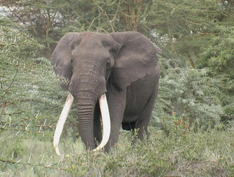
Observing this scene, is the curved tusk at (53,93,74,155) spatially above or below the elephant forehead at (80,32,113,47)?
below

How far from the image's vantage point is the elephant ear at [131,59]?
7.26m

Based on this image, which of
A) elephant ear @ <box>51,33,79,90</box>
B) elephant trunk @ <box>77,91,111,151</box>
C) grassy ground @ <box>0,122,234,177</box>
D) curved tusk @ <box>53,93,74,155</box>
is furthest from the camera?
elephant ear @ <box>51,33,79,90</box>

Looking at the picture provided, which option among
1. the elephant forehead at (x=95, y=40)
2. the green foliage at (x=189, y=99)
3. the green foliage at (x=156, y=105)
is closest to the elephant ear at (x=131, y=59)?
the elephant forehead at (x=95, y=40)

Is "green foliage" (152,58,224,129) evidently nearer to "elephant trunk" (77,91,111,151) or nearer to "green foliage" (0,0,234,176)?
"green foliage" (0,0,234,176)

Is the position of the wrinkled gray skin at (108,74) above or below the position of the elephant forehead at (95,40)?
below

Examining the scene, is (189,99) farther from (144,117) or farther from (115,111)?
(115,111)

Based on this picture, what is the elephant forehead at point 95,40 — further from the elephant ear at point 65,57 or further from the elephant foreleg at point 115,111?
the elephant foreleg at point 115,111

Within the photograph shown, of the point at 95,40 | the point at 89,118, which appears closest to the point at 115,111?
the point at 89,118

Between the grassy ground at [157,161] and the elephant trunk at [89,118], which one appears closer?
the grassy ground at [157,161]

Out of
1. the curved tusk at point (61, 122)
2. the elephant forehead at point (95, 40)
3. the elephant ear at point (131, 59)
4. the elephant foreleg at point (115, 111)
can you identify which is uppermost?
the elephant forehead at point (95, 40)

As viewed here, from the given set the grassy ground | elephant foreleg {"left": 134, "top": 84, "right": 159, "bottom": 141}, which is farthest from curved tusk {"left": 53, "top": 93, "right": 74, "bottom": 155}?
elephant foreleg {"left": 134, "top": 84, "right": 159, "bottom": 141}

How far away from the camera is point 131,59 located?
295 inches

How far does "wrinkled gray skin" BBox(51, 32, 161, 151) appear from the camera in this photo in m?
6.50

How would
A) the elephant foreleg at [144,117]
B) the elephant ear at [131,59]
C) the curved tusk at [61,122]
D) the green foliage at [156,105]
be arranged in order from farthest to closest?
the elephant foreleg at [144,117] < the elephant ear at [131,59] < the curved tusk at [61,122] < the green foliage at [156,105]
